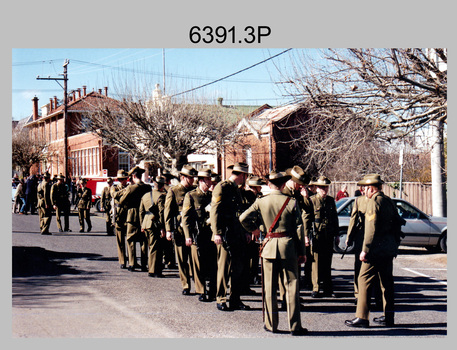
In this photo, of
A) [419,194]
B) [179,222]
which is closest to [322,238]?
[179,222]

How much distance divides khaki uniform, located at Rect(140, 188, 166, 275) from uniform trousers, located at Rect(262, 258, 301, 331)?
385 cm

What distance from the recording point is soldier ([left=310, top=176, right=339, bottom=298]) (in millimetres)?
Result: 9086

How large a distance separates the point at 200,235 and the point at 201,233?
0.03m

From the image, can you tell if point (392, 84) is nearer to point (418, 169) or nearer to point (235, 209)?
point (235, 209)

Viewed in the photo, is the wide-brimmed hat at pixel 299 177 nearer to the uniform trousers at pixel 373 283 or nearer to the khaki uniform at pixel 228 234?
the khaki uniform at pixel 228 234

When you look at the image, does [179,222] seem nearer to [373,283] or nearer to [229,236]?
[229,236]

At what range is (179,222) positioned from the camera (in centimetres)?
908

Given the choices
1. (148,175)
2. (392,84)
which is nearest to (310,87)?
(392,84)

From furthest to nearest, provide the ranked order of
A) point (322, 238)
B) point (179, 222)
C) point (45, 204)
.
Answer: point (45, 204) < point (322, 238) < point (179, 222)

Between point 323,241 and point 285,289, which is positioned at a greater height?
point 323,241

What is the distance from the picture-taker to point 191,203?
8.52 m

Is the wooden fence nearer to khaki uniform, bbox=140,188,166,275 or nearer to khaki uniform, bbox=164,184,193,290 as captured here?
khaki uniform, bbox=140,188,166,275

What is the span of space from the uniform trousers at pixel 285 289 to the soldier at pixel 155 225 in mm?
3852

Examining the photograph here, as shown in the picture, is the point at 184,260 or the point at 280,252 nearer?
the point at 280,252
